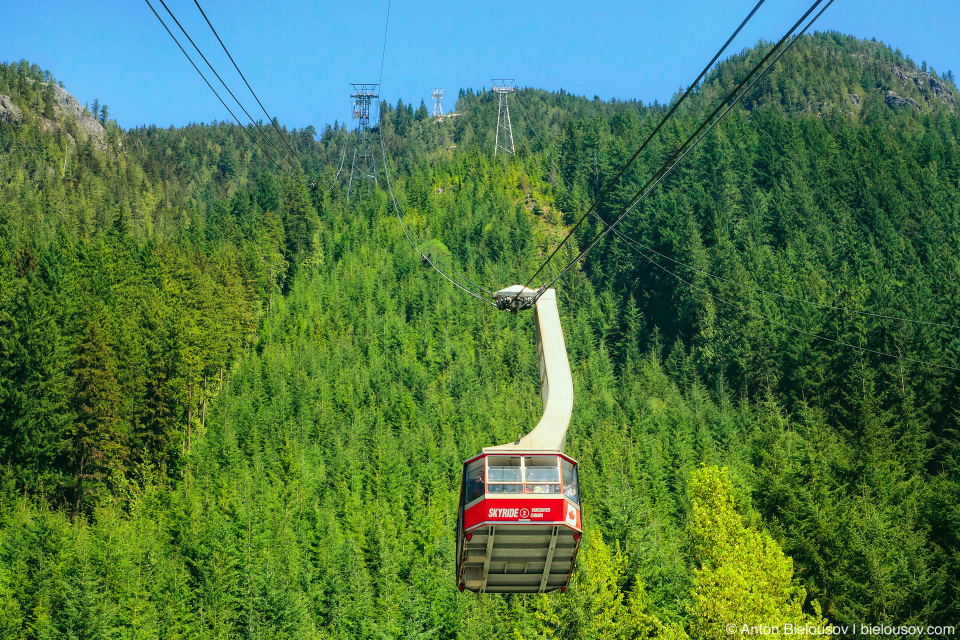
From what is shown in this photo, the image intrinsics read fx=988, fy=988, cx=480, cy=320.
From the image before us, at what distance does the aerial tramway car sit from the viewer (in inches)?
976

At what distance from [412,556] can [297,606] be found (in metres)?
9.67

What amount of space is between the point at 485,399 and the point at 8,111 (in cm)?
15084

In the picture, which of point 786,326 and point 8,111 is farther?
point 8,111

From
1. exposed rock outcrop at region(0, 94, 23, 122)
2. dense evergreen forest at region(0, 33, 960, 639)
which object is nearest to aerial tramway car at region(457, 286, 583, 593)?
dense evergreen forest at region(0, 33, 960, 639)

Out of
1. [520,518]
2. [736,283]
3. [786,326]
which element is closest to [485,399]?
[786,326]

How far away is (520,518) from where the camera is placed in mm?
24734

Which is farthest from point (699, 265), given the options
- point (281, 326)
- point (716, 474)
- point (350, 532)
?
point (716, 474)

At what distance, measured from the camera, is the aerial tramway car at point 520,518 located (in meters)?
24.8

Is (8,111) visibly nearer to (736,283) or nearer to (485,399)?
(485,399)

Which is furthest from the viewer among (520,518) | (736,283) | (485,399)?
(736,283)

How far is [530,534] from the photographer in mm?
25109

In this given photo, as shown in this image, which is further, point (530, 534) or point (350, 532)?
point (350, 532)

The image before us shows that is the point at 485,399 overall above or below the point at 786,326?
below

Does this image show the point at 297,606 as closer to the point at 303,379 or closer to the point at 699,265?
the point at 303,379
